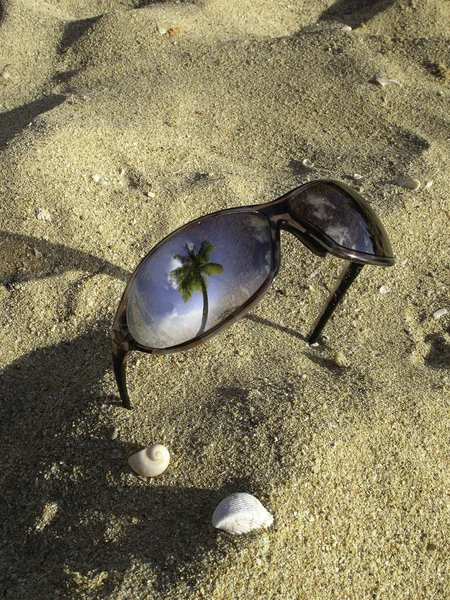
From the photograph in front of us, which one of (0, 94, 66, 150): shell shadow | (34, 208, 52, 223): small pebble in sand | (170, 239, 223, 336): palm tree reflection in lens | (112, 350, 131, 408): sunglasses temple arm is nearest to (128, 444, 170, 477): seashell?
(112, 350, 131, 408): sunglasses temple arm

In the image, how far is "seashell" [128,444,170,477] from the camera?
1.40 m

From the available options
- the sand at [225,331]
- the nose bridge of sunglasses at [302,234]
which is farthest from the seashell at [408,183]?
the nose bridge of sunglasses at [302,234]

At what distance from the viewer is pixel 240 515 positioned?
1.26 m

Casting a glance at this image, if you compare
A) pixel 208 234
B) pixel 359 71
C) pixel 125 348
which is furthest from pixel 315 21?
pixel 125 348

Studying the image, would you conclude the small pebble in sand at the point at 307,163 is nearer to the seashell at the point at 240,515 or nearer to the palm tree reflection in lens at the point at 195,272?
the palm tree reflection in lens at the point at 195,272

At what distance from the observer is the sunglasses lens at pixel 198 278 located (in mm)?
1383

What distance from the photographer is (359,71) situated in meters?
2.97

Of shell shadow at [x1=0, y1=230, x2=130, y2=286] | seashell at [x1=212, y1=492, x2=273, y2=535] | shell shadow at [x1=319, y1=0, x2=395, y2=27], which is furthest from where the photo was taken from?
shell shadow at [x1=319, y1=0, x2=395, y2=27]

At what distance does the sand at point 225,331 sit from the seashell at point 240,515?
3 cm

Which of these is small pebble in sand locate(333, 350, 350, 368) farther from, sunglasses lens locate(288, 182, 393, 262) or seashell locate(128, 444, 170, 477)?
seashell locate(128, 444, 170, 477)

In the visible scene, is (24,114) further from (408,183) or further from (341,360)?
(341,360)

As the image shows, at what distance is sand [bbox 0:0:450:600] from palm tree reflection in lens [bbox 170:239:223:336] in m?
0.36

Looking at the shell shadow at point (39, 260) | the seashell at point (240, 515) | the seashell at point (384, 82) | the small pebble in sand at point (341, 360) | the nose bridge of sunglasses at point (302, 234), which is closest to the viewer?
the seashell at point (240, 515)

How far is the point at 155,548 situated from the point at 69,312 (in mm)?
899
